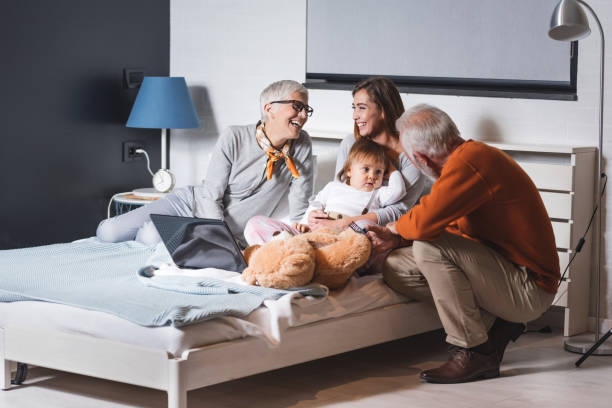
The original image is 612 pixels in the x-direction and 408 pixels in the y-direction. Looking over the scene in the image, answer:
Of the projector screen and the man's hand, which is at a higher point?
the projector screen

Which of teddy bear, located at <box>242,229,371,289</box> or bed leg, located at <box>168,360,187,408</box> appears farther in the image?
teddy bear, located at <box>242,229,371,289</box>

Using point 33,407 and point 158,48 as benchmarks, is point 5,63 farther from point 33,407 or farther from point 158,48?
point 33,407

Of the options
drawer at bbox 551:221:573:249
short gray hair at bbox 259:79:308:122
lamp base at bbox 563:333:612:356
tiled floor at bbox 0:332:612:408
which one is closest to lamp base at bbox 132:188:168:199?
short gray hair at bbox 259:79:308:122

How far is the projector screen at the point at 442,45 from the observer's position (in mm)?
4121

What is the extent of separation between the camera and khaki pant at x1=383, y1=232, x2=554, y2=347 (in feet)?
10.5

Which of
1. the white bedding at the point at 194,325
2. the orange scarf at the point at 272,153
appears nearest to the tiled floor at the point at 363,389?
the white bedding at the point at 194,325

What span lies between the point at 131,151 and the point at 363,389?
2.53 meters

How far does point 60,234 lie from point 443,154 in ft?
7.77

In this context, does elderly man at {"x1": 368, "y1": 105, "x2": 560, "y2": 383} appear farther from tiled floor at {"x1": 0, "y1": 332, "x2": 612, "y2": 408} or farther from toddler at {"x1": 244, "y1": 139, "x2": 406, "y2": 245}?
toddler at {"x1": 244, "y1": 139, "x2": 406, "y2": 245}

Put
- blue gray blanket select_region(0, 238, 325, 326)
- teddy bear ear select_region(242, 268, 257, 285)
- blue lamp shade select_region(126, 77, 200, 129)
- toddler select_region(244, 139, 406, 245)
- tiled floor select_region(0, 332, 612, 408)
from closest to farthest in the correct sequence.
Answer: blue gray blanket select_region(0, 238, 325, 326)
tiled floor select_region(0, 332, 612, 408)
teddy bear ear select_region(242, 268, 257, 285)
toddler select_region(244, 139, 406, 245)
blue lamp shade select_region(126, 77, 200, 129)

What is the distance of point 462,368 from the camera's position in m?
3.23

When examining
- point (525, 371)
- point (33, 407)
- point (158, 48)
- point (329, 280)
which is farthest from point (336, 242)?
point (158, 48)

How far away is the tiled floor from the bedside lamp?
1.81 m

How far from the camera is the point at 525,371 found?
3430 mm
